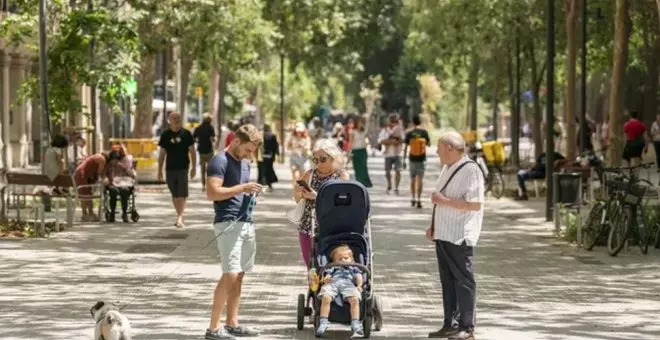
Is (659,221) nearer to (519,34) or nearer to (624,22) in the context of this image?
(624,22)

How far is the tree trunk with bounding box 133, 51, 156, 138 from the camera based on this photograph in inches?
1689

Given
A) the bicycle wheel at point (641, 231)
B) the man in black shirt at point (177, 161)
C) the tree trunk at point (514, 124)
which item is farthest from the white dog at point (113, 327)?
the tree trunk at point (514, 124)

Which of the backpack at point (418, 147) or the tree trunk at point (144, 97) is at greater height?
the tree trunk at point (144, 97)

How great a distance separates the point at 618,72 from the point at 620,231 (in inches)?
345

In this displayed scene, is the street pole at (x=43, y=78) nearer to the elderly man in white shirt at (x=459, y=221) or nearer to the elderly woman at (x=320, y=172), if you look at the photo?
the elderly woman at (x=320, y=172)

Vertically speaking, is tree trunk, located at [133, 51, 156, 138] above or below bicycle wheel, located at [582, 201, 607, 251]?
above

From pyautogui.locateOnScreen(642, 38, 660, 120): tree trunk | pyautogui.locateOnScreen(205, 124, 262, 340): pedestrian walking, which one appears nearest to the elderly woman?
pyautogui.locateOnScreen(205, 124, 262, 340): pedestrian walking

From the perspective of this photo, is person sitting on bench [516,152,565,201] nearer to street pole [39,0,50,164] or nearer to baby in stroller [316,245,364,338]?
street pole [39,0,50,164]

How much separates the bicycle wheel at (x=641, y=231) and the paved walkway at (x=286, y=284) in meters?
0.17

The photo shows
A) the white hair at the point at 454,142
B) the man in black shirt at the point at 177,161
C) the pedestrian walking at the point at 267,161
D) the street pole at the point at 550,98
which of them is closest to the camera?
the white hair at the point at 454,142

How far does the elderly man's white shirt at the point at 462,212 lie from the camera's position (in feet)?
43.7

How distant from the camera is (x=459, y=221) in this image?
13367mm

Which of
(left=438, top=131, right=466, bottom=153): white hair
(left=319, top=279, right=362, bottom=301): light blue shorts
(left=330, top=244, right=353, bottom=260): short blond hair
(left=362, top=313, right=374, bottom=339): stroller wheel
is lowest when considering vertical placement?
(left=362, top=313, right=374, bottom=339): stroller wheel

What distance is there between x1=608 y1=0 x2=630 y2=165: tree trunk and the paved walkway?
3.73 m
